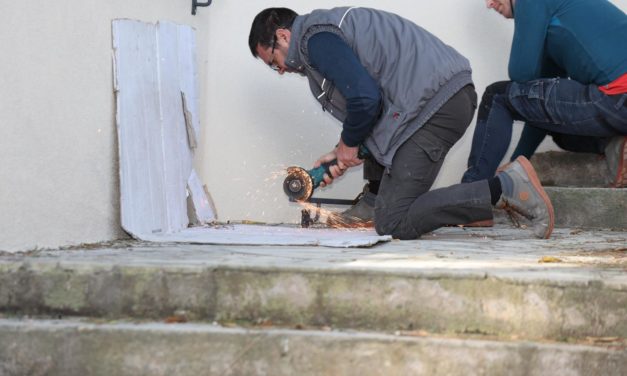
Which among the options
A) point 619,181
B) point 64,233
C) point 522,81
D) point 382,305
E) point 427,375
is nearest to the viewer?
point 427,375

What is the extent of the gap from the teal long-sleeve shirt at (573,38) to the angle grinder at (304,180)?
107cm

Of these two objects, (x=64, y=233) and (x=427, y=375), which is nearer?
(x=427, y=375)

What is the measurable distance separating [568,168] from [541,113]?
41.9 inches

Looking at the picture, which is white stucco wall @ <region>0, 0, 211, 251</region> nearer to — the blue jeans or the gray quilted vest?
the gray quilted vest

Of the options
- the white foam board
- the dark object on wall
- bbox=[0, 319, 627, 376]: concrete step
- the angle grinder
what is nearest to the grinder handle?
the angle grinder

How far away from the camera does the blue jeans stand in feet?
15.1

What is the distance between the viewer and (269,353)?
96.0 inches

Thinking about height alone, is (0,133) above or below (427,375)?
above

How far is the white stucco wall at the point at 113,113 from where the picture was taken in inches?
134

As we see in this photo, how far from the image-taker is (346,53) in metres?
4.05

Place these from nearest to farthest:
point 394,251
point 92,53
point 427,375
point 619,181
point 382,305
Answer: point 427,375, point 382,305, point 394,251, point 92,53, point 619,181

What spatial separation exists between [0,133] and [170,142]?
1754 mm

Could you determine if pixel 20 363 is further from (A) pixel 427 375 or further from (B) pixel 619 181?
(B) pixel 619 181

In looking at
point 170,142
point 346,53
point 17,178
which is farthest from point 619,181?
point 17,178
